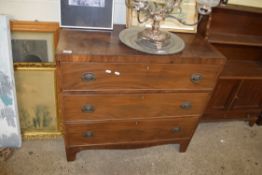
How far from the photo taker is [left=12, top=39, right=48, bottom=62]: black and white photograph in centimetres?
144

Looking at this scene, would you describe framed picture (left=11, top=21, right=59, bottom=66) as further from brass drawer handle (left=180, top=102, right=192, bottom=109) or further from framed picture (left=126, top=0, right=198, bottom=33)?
brass drawer handle (left=180, top=102, right=192, bottom=109)

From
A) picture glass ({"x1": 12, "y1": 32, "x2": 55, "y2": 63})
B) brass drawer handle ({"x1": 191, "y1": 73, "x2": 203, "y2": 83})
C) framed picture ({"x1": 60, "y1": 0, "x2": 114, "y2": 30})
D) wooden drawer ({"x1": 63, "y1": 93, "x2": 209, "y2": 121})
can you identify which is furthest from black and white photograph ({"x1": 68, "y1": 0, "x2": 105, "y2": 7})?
brass drawer handle ({"x1": 191, "y1": 73, "x2": 203, "y2": 83})

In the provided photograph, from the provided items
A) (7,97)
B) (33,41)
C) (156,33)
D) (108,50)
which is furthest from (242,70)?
(7,97)

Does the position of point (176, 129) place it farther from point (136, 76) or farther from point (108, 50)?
point (108, 50)

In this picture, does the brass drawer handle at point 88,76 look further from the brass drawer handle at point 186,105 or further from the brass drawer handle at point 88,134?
the brass drawer handle at point 186,105

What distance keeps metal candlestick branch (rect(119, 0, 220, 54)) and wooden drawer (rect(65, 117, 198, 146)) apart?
1.65ft

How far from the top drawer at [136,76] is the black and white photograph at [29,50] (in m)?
0.50

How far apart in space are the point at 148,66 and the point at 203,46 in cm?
41

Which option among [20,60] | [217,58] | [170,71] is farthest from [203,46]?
[20,60]

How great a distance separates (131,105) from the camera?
131 centimetres

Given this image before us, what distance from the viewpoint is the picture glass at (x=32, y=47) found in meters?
1.43

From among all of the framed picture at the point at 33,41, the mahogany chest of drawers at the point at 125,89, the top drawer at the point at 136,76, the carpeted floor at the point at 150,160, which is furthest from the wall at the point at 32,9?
the carpeted floor at the point at 150,160

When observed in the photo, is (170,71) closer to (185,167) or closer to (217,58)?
(217,58)

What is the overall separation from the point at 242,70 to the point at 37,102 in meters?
1.64
